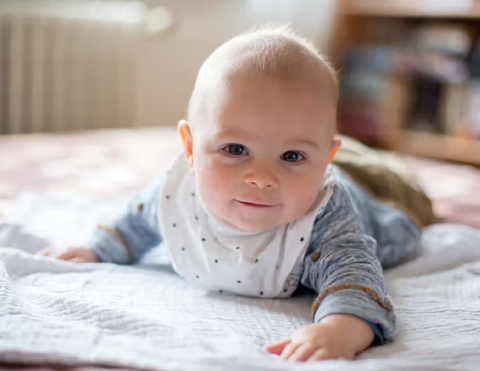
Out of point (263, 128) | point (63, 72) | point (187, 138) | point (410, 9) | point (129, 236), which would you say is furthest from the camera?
point (410, 9)

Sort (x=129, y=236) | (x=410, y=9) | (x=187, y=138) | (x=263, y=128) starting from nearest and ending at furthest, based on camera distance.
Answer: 1. (x=263, y=128)
2. (x=187, y=138)
3. (x=129, y=236)
4. (x=410, y=9)

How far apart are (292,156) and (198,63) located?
2.10 metres

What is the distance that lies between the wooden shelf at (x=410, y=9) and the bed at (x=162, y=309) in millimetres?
1450

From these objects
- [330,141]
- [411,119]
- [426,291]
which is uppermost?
[330,141]

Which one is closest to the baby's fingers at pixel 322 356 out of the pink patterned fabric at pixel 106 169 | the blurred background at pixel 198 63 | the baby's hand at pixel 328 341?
the baby's hand at pixel 328 341

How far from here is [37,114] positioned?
234 centimetres

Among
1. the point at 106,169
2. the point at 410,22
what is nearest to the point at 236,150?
the point at 106,169

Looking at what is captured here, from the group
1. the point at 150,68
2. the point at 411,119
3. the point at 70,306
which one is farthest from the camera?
the point at 411,119

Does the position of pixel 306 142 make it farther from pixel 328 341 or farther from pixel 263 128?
pixel 328 341

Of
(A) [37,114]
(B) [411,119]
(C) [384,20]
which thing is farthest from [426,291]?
(C) [384,20]

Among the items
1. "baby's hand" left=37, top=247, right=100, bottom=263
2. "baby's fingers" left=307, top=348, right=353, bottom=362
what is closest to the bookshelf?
"baby's hand" left=37, top=247, right=100, bottom=263

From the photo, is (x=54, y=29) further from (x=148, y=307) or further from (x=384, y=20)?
(x=148, y=307)

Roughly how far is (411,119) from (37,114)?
1709 mm

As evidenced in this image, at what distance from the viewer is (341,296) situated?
653 mm
